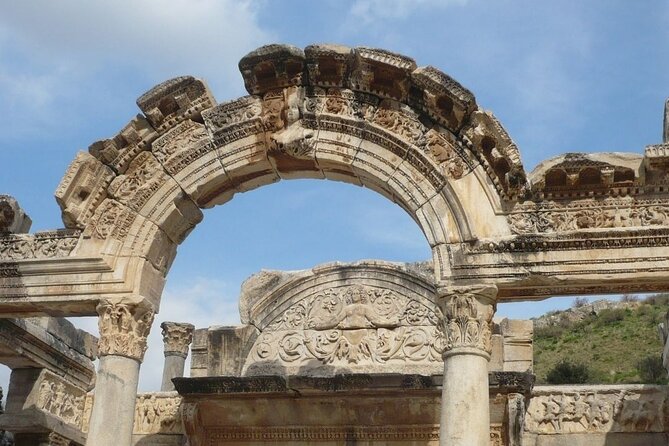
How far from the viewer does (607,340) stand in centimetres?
4184

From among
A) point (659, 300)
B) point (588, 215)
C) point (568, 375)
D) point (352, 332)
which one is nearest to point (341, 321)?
point (352, 332)

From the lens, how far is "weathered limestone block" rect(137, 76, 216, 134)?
10.3 meters

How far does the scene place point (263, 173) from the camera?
34.7ft

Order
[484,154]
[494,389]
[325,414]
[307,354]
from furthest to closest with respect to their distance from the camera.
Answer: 1. [307,354]
2. [325,414]
3. [494,389]
4. [484,154]

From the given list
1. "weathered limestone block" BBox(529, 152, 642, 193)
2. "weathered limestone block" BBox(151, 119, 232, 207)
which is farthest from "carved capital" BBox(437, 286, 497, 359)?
"weathered limestone block" BBox(151, 119, 232, 207)

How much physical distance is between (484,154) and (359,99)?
1.58 m

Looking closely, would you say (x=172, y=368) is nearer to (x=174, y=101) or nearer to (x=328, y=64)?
(x=174, y=101)

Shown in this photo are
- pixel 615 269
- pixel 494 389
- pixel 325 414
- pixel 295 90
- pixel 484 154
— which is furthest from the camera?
pixel 325 414

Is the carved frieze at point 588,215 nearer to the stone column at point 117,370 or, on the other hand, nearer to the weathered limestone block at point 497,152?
the weathered limestone block at point 497,152

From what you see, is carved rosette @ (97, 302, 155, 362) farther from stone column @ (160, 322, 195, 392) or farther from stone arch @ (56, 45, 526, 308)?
stone column @ (160, 322, 195, 392)

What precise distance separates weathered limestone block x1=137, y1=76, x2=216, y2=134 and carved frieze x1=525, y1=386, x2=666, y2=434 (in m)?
6.66

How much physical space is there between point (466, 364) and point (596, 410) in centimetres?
497

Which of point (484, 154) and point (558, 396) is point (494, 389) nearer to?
point (558, 396)

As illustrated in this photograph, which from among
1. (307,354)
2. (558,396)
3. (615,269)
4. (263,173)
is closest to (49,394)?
(307,354)
